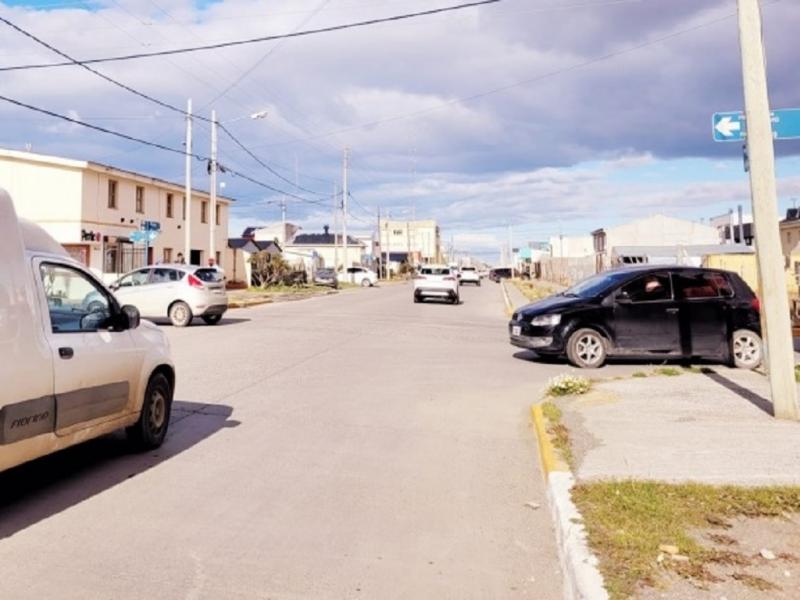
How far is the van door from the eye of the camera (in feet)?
16.3

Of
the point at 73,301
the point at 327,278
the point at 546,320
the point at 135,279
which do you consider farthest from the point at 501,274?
the point at 73,301

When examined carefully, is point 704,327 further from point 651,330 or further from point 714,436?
point 714,436

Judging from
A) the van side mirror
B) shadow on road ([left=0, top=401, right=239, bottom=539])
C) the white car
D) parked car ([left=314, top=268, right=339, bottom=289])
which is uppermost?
parked car ([left=314, top=268, right=339, bottom=289])

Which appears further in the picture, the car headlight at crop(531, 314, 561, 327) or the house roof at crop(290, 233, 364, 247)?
the house roof at crop(290, 233, 364, 247)

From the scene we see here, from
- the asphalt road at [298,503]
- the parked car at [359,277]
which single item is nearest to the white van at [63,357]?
the asphalt road at [298,503]

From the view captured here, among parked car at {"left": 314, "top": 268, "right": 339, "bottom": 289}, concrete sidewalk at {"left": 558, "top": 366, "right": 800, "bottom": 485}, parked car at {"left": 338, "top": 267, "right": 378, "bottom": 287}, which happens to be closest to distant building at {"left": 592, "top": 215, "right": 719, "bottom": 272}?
parked car at {"left": 338, "top": 267, "right": 378, "bottom": 287}

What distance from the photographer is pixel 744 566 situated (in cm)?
364

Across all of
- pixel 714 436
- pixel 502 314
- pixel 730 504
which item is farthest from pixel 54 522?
pixel 502 314

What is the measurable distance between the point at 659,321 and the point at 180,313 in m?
12.6

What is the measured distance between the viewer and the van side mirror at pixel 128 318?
5875 mm

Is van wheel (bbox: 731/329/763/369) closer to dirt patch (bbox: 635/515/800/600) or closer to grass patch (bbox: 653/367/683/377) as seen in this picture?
grass patch (bbox: 653/367/683/377)

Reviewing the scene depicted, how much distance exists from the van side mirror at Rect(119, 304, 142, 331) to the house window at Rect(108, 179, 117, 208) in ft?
109

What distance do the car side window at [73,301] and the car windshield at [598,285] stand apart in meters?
8.18

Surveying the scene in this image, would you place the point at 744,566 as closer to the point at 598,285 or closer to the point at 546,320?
the point at 546,320
